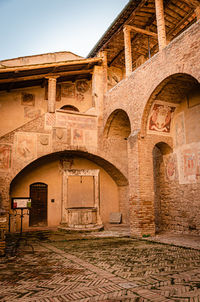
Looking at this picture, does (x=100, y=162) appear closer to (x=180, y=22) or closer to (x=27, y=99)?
(x=27, y=99)

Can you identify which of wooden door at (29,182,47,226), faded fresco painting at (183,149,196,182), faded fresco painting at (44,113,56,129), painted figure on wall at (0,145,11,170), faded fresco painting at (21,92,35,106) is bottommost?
wooden door at (29,182,47,226)

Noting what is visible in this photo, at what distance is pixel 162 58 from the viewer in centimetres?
880

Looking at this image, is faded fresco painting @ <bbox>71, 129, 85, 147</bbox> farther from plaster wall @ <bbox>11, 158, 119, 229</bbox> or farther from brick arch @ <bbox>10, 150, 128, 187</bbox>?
plaster wall @ <bbox>11, 158, 119, 229</bbox>

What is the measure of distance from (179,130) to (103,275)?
7.10 meters

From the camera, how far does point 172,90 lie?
30.2ft

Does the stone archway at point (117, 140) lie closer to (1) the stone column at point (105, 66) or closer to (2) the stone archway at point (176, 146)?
(1) the stone column at point (105, 66)

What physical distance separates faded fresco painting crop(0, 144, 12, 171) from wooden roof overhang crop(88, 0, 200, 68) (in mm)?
7165

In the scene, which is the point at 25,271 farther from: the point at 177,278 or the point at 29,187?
the point at 29,187

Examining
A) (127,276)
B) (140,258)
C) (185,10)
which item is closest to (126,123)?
(185,10)

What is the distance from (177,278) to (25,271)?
8.56 ft

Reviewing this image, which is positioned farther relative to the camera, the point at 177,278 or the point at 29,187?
the point at 29,187

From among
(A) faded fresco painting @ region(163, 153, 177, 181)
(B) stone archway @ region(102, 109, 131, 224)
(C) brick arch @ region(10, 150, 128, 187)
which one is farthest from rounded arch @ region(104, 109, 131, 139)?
(A) faded fresco painting @ region(163, 153, 177, 181)

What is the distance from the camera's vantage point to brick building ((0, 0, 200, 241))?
29.9 ft

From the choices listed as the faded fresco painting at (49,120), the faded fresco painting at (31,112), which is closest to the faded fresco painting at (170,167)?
the faded fresco painting at (49,120)
